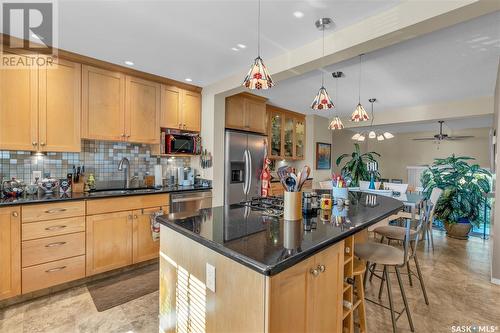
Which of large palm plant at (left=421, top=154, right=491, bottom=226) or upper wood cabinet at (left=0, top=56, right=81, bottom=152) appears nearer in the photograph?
upper wood cabinet at (left=0, top=56, right=81, bottom=152)

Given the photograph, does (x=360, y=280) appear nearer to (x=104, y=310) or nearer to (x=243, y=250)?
(x=243, y=250)

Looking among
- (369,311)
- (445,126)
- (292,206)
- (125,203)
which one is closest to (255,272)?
(292,206)

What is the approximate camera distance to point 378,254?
75.8 inches

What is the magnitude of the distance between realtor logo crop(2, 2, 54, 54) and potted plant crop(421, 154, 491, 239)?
5.96m

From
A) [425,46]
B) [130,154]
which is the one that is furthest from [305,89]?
[130,154]

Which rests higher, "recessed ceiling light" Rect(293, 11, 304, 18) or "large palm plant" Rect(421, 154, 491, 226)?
"recessed ceiling light" Rect(293, 11, 304, 18)

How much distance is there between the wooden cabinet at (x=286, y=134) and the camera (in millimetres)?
5219

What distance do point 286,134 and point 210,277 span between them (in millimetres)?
4663

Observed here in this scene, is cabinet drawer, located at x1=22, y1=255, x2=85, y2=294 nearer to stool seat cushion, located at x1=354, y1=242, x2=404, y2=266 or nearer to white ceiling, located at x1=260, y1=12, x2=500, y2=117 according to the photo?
stool seat cushion, located at x1=354, y1=242, x2=404, y2=266

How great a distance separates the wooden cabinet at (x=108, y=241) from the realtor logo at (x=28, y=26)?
1.84 meters

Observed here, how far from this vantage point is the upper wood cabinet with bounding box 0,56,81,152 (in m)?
2.44

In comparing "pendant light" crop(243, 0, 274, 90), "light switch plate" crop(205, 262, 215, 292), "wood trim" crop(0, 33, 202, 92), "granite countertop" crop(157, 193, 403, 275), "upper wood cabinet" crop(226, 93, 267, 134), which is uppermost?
"wood trim" crop(0, 33, 202, 92)

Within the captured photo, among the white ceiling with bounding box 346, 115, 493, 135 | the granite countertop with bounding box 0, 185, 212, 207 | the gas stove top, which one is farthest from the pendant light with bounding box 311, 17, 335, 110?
the white ceiling with bounding box 346, 115, 493, 135

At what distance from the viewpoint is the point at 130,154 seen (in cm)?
351
